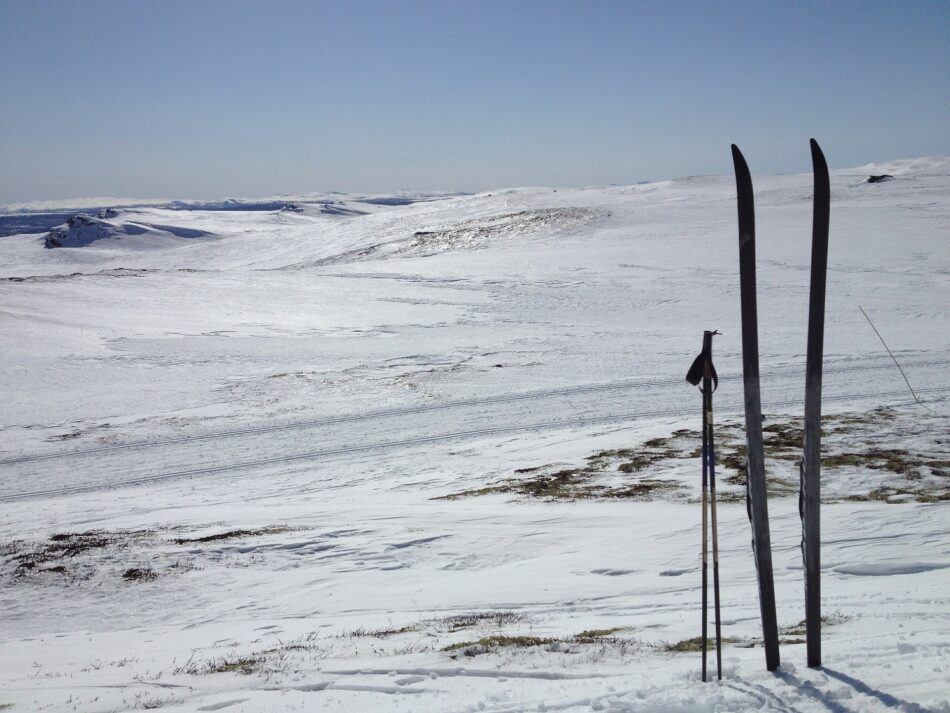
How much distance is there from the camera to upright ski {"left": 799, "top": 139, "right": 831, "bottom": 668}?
5945mm

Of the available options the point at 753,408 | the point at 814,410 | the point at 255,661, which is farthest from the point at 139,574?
the point at 814,410

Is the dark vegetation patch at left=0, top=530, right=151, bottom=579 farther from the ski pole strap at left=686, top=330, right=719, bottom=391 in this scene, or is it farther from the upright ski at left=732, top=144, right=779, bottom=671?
the upright ski at left=732, top=144, right=779, bottom=671

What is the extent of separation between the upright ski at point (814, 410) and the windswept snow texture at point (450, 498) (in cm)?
63

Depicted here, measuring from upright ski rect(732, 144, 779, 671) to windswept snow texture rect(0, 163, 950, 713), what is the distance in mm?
671

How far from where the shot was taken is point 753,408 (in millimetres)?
6160

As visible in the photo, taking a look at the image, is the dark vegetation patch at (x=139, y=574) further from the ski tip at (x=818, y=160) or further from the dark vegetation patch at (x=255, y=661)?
the ski tip at (x=818, y=160)

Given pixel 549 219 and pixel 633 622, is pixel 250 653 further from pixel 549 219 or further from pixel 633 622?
pixel 549 219

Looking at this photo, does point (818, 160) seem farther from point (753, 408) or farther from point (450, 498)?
point (450, 498)

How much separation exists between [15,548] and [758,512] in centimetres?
1235

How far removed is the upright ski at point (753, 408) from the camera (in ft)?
19.7

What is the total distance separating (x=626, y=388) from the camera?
22000 millimetres

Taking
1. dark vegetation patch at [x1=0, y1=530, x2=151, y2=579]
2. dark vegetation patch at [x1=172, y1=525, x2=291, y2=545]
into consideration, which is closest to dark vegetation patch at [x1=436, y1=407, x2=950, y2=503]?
dark vegetation patch at [x1=172, y1=525, x2=291, y2=545]

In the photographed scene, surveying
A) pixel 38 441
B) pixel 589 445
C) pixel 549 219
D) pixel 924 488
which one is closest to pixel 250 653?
pixel 589 445

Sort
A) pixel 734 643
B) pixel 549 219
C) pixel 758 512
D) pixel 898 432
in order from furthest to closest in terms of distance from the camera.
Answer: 1. pixel 549 219
2. pixel 898 432
3. pixel 734 643
4. pixel 758 512
